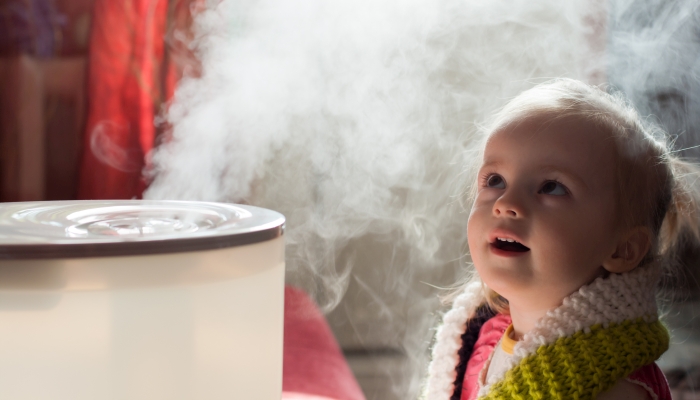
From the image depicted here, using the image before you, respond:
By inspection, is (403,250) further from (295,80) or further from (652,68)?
(652,68)

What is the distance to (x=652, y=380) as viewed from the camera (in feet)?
2.88

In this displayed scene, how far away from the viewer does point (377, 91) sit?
2133 mm

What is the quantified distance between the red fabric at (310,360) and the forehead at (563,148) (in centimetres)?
63

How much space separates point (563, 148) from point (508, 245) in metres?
0.16

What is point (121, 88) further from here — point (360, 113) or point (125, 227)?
point (125, 227)

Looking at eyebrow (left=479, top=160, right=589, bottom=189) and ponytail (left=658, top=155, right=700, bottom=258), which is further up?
eyebrow (left=479, top=160, right=589, bottom=189)

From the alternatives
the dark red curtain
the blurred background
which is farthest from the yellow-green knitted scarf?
the dark red curtain

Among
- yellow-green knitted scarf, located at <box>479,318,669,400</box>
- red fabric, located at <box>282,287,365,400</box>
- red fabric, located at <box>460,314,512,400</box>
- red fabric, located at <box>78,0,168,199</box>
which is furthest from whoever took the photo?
red fabric, located at <box>78,0,168,199</box>

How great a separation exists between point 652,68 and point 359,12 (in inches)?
35.1

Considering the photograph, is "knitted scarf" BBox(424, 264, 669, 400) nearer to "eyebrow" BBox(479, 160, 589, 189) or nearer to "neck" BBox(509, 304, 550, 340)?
"neck" BBox(509, 304, 550, 340)

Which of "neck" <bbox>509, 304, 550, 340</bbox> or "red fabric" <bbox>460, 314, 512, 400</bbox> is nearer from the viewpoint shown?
"neck" <bbox>509, 304, 550, 340</bbox>

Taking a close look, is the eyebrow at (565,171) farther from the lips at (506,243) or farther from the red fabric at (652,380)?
the red fabric at (652,380)

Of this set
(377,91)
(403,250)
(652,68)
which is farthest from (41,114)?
Answer: (652,68)

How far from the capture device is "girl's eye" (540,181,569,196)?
887 mm
